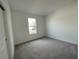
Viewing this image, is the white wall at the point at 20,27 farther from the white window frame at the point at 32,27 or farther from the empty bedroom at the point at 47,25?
the white window frame at the point at 32,27

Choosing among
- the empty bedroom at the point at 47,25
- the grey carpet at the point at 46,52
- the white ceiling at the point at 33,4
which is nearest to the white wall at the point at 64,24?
the empty bedroom at the point at 47,25

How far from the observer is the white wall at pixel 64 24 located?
13.2ft

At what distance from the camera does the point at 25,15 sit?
4.44 metres

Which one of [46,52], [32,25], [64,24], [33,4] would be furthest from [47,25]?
[46,52]

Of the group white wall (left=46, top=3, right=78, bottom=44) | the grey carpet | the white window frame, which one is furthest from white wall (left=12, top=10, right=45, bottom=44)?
white wall (left=46, top=3, right=78, bottom=44)

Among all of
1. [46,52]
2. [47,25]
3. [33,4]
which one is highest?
[33,4]

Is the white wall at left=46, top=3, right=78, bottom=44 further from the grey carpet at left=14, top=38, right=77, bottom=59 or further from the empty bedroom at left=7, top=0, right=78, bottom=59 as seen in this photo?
the grey carpet at left=14, top=38, right=77, bottom=59

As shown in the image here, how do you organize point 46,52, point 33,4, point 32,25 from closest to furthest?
1. point 46,52
2. point 33,4
3. point 32,25

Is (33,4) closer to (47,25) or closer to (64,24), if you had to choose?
(64,24)

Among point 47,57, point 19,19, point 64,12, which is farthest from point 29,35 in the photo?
point 64,12

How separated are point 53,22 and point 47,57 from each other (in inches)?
A: 130

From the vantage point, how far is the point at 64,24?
4520mm

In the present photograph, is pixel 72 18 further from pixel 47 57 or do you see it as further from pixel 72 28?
pixel 47 57

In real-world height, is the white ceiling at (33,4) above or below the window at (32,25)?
above
